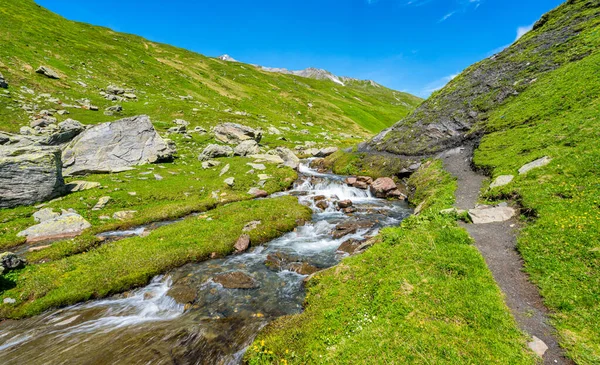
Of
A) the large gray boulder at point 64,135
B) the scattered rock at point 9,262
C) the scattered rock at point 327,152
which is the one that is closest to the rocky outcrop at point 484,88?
the scattered rock at point 327,152

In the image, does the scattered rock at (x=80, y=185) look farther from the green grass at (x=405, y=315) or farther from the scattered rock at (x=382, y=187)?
the scattered rock at (x=382, y=187)

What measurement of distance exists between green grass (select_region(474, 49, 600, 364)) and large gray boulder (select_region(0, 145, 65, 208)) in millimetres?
37987

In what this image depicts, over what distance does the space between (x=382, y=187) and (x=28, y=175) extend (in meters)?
37.8

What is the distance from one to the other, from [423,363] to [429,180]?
1051 inches

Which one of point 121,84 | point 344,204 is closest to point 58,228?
point 344,204

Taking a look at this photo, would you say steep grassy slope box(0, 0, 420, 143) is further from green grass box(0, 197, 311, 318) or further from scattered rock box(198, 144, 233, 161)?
green grass box(0, 197, 311, 318)

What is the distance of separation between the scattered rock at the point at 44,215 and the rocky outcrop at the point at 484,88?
45.1 m

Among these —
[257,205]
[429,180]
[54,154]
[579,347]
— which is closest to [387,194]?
[429,180]

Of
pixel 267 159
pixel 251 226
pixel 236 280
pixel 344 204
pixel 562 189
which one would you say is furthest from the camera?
pixel 267 159

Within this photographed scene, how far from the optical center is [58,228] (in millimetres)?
21000

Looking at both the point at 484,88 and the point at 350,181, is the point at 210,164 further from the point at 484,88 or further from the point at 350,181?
the point at 484,88

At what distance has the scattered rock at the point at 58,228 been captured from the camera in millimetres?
20067

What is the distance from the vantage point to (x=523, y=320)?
9359 millimetres

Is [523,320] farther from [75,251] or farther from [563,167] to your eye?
[75,251]
